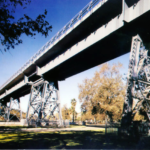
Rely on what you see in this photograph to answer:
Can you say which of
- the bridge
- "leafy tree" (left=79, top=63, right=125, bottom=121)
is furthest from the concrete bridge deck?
"leafy tree" (left=79, top=63, right=125, bottom=121)

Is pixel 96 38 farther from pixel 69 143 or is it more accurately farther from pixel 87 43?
pixel 69 143

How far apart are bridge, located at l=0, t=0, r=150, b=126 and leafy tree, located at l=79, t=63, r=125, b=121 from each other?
5.61 meters

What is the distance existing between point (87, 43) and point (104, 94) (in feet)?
39.3

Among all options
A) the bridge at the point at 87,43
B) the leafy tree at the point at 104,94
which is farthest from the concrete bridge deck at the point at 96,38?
the leafy tree at the point at 104,94

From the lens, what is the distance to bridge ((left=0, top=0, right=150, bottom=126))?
10398mm

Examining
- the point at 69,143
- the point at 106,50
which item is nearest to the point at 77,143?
the point at 69,143

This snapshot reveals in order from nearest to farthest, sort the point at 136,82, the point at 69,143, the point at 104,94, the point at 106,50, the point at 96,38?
the point at 69,143 < the point at 136,82 < the point at 96,38 < the point at 106,50 < the point at 104,94

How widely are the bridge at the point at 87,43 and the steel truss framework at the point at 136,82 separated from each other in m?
1.09

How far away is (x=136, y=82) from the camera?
9.45 m

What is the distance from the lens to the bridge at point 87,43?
34.1 ft

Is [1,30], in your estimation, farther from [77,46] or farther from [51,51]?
[51,51]

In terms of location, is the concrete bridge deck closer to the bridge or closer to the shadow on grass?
the bridge

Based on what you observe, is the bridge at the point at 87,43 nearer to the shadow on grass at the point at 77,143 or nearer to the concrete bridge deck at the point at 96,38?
the concrete bridge deck at the point at 96,38

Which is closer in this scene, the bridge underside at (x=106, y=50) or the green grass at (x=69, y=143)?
the green grass at (x=69, y=143)
